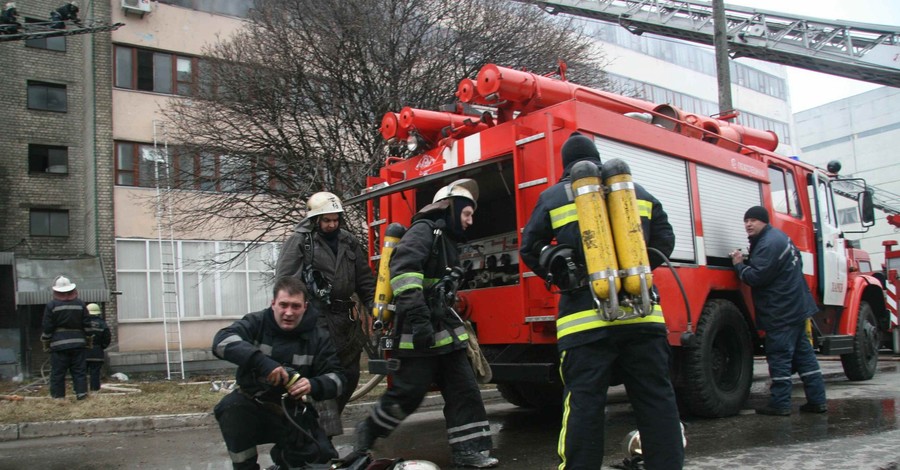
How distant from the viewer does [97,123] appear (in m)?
18.5

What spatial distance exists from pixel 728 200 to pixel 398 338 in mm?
3841

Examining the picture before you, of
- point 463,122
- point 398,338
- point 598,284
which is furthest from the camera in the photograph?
point 463,122

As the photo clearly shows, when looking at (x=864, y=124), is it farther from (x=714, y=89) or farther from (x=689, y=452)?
(x=689, y=452)

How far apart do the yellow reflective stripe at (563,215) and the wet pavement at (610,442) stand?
171cm

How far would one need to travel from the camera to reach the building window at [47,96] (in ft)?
60.6

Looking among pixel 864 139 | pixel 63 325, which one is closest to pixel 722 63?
pixel 63 325

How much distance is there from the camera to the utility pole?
12.0m

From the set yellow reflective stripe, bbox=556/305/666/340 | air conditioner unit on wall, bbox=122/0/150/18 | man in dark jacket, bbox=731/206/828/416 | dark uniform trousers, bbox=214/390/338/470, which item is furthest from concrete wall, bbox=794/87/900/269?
dark uniform trousers, bbox=214/390/338/470

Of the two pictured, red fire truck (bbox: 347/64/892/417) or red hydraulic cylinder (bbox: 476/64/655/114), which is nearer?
red fire truck (bbox: 347/64/892/417)

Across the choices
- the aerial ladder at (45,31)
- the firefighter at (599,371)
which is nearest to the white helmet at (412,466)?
the firefighter at (599,371)

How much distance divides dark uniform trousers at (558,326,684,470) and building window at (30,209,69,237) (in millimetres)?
17973

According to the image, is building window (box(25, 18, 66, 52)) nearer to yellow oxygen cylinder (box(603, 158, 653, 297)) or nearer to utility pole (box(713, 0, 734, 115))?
utility pole (box(713, 0, 734, 115))

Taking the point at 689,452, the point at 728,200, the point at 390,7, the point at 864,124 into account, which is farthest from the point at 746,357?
the point at 864,124

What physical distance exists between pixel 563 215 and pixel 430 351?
1553mm
